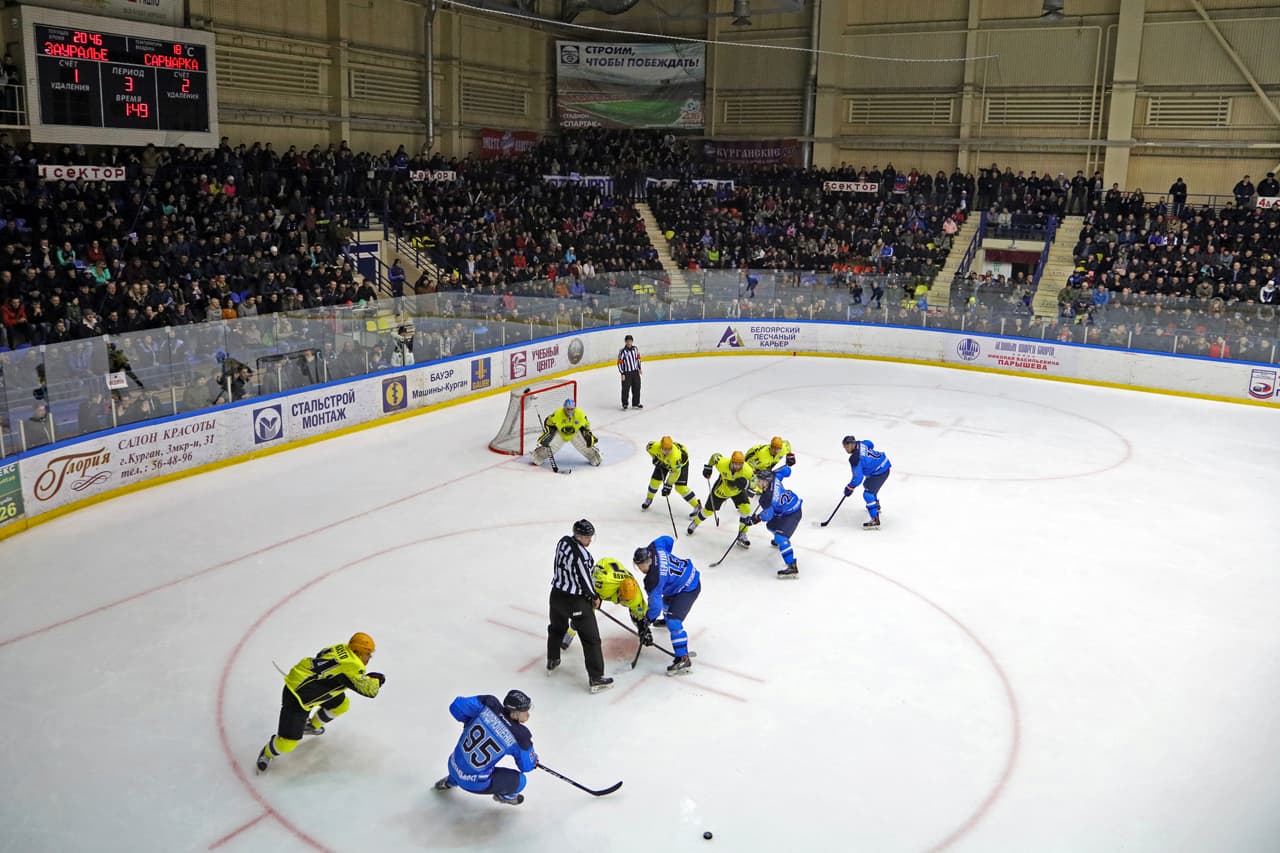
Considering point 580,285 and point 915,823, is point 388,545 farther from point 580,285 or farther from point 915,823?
point 580,285

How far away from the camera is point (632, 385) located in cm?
1698

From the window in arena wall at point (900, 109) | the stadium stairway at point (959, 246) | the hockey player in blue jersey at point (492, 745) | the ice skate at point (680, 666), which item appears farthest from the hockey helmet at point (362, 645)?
the window in arena wall at point (900, 109)

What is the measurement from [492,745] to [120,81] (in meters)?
16.8

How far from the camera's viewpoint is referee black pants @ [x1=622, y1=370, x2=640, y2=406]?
16688mm

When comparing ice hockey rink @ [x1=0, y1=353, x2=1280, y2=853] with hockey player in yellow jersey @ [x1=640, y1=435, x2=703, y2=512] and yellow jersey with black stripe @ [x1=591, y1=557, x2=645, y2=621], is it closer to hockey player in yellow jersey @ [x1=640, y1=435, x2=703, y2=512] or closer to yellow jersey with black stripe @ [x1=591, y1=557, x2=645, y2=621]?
hockey player in yellow jersey @ [x1=640, y1=435, x2=703, y2=512]

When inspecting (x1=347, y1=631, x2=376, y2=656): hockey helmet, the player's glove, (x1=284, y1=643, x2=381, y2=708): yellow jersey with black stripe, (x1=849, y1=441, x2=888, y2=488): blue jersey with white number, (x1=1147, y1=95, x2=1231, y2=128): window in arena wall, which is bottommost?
the player's glove

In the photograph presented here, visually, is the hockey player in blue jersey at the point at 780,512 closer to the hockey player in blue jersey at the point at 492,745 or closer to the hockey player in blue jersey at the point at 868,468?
the hockey player in blue jersey at the point at 868,468

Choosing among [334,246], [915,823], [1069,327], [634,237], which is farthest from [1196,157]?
[915,823]

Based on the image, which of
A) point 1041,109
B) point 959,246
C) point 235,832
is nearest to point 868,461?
point 235,832

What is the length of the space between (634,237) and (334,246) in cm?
812

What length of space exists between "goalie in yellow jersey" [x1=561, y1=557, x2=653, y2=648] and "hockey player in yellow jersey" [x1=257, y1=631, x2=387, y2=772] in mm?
1778

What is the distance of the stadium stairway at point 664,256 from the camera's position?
22547mm

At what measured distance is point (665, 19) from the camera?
3347cm

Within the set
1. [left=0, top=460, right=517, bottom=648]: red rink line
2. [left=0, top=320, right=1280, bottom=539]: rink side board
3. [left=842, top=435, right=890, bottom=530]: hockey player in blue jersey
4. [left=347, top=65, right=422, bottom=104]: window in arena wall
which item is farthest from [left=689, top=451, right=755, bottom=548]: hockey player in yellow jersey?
[left=347, top=65, right=422, bottom=104]: window in arena wall
